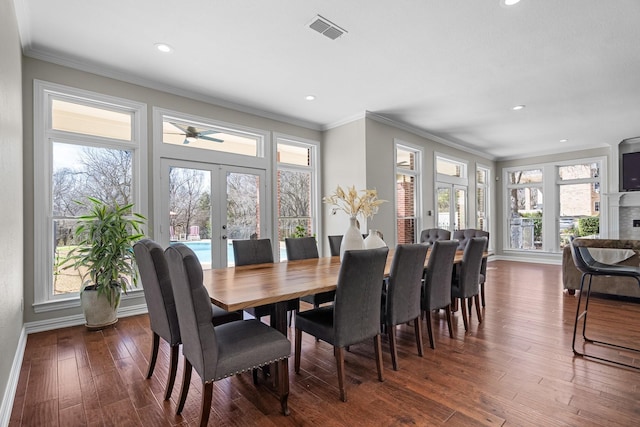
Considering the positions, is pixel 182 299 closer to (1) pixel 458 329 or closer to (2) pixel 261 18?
(2) pixel 261 18

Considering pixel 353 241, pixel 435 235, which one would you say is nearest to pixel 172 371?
pixel 353 241

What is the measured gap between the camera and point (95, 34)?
2949 mm

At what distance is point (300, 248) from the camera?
3543mm

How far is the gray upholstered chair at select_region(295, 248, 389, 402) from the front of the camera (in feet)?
6.41

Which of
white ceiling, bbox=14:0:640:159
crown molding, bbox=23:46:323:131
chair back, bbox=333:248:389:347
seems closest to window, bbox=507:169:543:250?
white ceiling, bbox=14:0:640:159

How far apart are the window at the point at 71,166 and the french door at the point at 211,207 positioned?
450 mm

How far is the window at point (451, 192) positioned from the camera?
22.7ft

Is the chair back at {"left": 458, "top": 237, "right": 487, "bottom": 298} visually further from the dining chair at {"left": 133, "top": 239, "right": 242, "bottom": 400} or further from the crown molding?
the crown molding

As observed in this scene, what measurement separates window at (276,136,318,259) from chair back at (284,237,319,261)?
170 cm

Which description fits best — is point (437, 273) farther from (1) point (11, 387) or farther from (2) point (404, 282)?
(1) point (11, 387)

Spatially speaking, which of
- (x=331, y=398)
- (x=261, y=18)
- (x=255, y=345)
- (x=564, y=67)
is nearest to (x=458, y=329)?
(x=331, y=398)

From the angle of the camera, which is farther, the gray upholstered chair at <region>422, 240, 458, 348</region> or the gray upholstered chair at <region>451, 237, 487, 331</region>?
the gray upholstered chair at <region>451, 237, 487, 331</region>

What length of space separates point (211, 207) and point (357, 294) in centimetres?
311

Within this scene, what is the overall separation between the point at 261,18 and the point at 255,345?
102 inches
